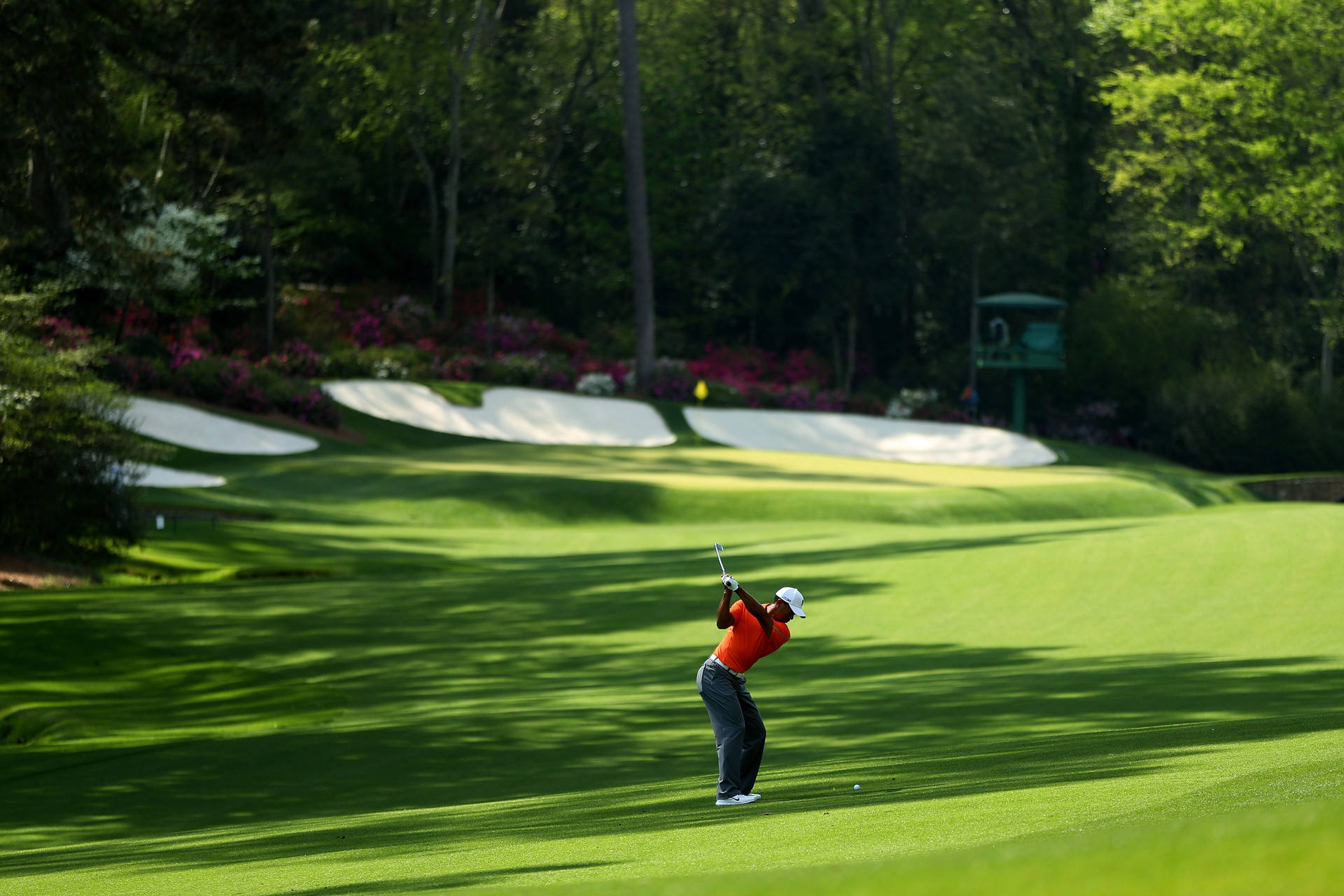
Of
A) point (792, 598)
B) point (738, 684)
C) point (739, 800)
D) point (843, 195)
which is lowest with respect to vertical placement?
point (739, 800)

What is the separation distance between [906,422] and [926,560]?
23.7m

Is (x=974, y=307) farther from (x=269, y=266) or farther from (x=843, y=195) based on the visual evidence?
(x=269, y=266)

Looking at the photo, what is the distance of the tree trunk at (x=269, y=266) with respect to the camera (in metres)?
40.1

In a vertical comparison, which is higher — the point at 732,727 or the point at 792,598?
the point at 792,598

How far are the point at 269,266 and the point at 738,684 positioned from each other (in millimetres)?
34371

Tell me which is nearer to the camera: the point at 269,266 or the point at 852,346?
the point at 269,266

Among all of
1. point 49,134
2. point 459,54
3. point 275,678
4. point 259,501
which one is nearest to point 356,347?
point 459,54

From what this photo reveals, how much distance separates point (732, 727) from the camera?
29.2 feet

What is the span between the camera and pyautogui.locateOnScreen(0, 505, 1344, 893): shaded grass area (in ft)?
25.8

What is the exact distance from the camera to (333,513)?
28000 mm

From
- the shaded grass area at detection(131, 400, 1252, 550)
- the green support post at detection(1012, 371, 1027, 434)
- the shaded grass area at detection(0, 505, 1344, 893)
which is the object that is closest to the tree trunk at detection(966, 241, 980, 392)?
the green support post at detection(1012, 371, 1027, 434)

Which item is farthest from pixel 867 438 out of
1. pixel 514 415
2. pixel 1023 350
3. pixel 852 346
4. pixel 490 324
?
pixel 490 324

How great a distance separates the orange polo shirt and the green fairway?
886mm

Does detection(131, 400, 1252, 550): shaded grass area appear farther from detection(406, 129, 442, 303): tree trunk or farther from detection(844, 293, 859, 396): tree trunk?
detection(844, 293, 859, 396): tree trunk
